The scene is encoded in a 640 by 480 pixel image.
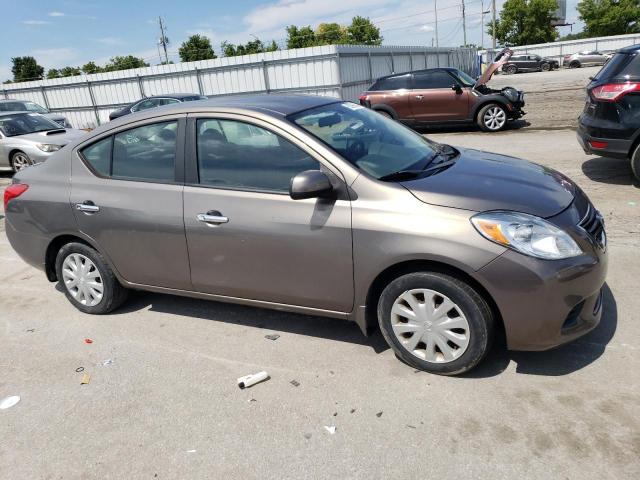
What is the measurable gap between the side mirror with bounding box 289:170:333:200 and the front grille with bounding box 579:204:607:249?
151cm

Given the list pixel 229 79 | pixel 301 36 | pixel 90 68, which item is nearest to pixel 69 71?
pixel 90 68

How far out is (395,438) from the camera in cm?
276

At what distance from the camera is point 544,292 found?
2.88 meters

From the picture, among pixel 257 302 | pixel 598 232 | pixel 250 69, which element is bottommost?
pixel 257 302

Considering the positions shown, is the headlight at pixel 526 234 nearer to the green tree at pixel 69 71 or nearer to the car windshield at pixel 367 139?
the car windshield at pixel 367 139

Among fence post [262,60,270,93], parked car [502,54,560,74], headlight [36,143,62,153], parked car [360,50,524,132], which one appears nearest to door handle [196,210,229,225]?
headlight [36,143,62,153]

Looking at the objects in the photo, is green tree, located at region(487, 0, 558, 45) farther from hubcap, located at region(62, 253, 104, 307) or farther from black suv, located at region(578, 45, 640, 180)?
hubcap, located at region(62, 253, 104, 307)

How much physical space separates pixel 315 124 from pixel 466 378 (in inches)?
74.4

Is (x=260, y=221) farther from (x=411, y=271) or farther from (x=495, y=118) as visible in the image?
(x=495, y=118)

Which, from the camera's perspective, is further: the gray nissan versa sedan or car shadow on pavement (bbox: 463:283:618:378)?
car shadow on pavement (bbox: 463:283:618:378)

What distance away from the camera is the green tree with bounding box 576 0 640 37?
64.2 m

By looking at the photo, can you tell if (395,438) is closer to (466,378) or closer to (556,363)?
(466,378)

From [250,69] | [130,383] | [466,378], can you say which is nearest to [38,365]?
[130,383]

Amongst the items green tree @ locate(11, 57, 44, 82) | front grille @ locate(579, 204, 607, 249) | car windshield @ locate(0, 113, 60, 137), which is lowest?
front grille @ locate(579, 204, 607, 249)
